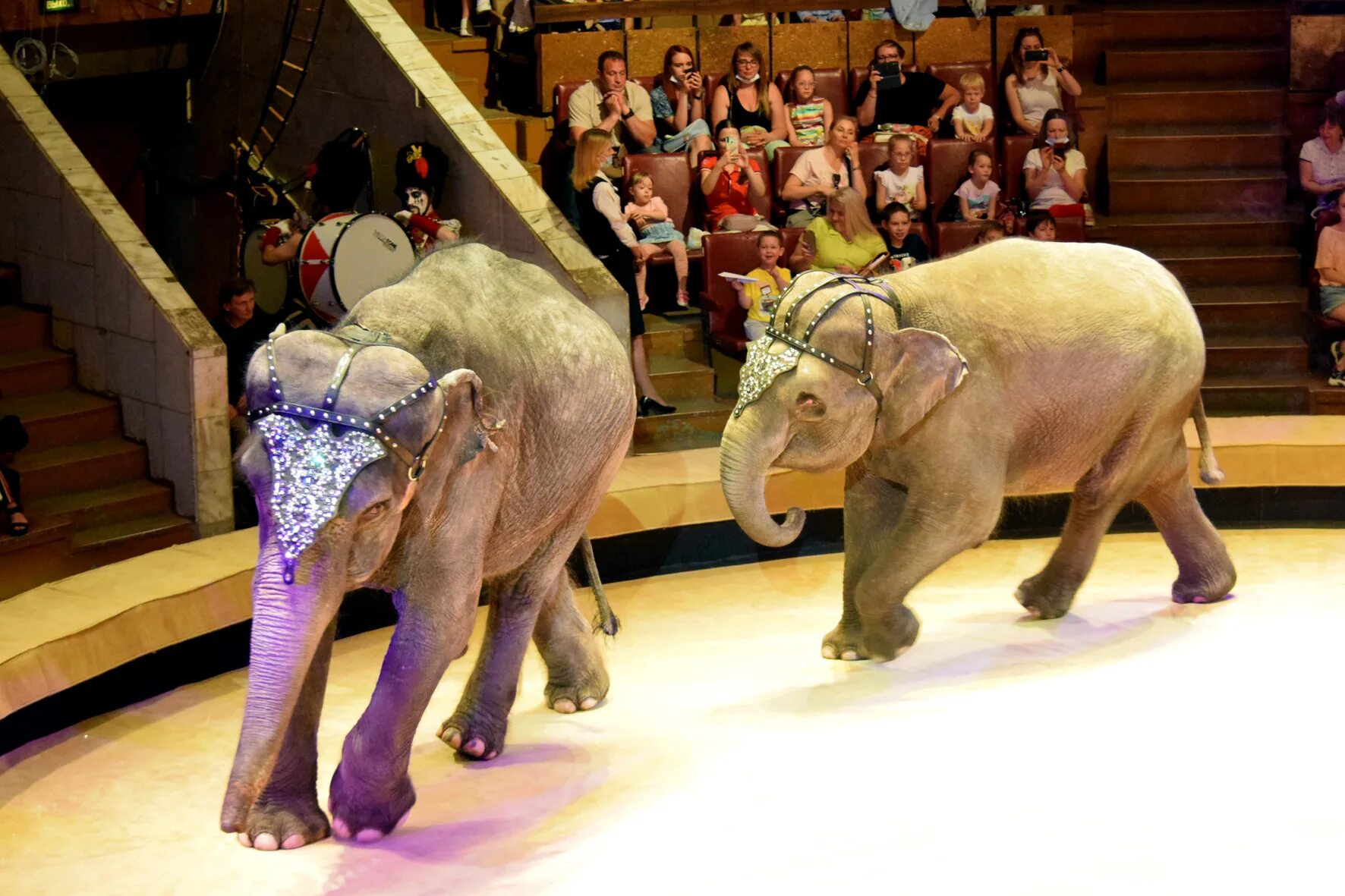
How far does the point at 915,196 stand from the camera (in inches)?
378

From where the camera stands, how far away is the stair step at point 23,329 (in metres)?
8.02

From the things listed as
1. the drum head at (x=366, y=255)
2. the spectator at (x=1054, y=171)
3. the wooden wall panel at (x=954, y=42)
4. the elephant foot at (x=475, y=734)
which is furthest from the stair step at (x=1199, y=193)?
the elephant foot at (x=475, y=734)

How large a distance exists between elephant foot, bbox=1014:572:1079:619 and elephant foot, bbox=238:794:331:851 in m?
2.66

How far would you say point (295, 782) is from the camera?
4.28m

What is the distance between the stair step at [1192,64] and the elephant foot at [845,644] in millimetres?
6565

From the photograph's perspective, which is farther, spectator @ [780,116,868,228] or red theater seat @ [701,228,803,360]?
spectator @ [780,116,868,228]

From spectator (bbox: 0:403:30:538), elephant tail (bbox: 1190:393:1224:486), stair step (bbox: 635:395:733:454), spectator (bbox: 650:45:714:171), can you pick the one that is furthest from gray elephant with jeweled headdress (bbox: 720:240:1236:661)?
spectator (bbox: 650:45:714:171)

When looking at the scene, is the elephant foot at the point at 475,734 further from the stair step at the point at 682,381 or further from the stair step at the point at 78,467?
the stair step at the point at 682,381

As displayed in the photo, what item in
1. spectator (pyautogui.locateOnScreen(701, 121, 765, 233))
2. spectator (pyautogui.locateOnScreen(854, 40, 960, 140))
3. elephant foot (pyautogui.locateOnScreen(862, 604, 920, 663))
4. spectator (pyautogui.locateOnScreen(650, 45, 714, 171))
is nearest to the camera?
elephant foot (pyautogui.locateOnScreen(862, 604, 920, 663))

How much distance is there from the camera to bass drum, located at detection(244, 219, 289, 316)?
8430 millimetres

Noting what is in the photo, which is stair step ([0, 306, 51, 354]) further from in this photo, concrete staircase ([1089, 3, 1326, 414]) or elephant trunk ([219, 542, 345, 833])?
concrete staircase ([1089, 3, 1326, 414])

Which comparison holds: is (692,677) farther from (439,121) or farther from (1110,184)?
(1110,184)

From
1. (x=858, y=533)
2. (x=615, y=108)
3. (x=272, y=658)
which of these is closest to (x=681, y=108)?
(x=615, y=108)

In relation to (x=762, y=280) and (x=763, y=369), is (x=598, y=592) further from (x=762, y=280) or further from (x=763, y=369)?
(x=762, y=280)
